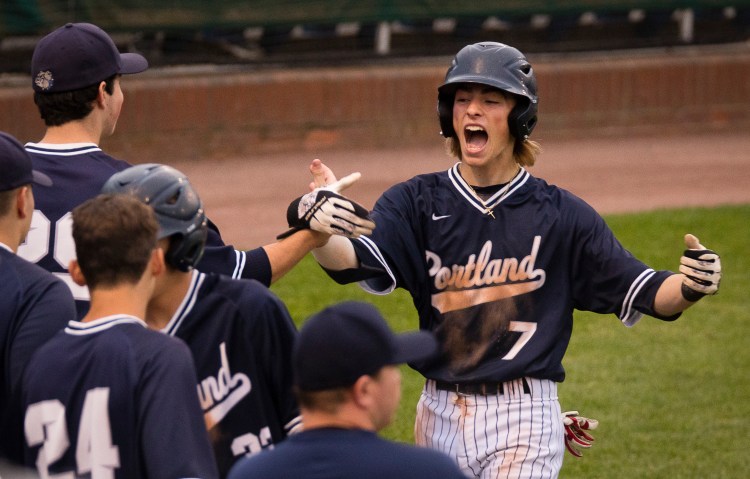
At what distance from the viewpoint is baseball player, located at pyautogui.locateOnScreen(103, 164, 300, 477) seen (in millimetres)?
3521

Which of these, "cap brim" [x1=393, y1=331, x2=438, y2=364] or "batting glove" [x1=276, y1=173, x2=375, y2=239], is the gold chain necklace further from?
"cap brim" [x1=393, y1=331, x2=438, y2=364]

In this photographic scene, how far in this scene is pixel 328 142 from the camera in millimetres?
13523

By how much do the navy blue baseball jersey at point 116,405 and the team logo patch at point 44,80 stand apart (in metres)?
1.52

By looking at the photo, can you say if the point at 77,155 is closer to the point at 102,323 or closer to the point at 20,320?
the point at 20,320

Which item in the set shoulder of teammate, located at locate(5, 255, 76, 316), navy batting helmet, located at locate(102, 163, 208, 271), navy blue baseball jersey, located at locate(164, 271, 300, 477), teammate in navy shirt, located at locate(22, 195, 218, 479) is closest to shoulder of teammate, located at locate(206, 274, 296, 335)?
navy blue baseball jersey, located at locate(164, 271, 300, 477)

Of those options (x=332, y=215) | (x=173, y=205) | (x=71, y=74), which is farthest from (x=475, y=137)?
(x=173, y=205)

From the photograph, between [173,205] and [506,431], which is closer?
[173,205]

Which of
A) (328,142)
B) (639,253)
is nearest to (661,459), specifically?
(639,253)

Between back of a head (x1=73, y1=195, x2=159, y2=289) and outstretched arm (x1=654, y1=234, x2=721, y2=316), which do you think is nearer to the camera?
back of a head (x1=73, y1=195, x2=159, y2=289)

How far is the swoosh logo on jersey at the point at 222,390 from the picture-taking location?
139 inches

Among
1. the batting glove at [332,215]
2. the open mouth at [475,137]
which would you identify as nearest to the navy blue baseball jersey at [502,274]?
the open mouth at [475,137]

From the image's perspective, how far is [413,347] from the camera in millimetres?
2992

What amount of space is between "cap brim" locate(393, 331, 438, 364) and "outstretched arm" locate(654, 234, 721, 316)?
59.3 inches

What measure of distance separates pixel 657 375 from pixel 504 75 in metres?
4.03
